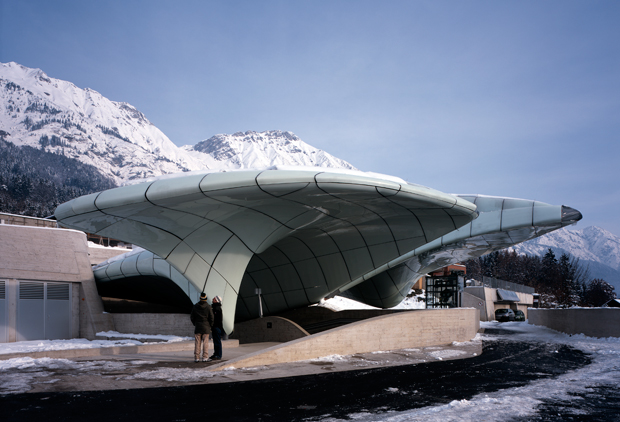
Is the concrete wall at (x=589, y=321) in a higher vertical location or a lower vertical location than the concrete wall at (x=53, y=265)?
lower

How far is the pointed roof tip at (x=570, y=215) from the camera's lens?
2073 centimetres

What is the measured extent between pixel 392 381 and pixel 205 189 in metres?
6.81

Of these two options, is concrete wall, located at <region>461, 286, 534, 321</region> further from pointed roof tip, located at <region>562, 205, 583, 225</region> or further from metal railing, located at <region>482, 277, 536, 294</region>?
pointed roof tip, located at <region>562, 205, 583, 225</region>

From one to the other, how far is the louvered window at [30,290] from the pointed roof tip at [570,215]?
2505cm

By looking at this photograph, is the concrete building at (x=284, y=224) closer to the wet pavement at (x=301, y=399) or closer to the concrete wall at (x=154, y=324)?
the concrete wall at (x=154, y=324)

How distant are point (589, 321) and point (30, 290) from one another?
27.7 metres

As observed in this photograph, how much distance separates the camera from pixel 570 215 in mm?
20844

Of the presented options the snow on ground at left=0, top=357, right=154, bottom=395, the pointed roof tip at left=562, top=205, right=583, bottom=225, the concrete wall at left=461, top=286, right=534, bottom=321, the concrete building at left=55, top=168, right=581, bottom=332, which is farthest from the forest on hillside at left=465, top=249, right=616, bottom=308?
the snow on ground at left=0, top=357, right=154, bottom=395

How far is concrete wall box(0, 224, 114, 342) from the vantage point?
23156mm

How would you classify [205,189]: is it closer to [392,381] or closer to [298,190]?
[298,190]

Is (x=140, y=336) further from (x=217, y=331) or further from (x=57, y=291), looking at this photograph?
(x=217, y=331)

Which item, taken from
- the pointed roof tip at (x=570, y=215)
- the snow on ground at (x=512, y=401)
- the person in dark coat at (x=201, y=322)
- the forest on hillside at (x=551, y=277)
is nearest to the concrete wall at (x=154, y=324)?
the person in dark coat at (x=201, y=322)

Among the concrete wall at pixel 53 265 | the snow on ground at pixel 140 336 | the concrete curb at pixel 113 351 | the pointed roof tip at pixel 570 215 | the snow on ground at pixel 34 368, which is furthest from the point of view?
the concrete wall at pixel 53 265

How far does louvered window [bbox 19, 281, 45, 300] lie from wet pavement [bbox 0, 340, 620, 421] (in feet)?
60.9
